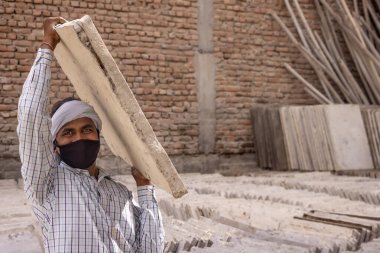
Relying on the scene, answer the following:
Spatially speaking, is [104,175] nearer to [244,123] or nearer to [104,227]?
[104,227]

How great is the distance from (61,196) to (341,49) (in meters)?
7.62

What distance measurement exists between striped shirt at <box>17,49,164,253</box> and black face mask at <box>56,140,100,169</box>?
0.03 meters

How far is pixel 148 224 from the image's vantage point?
1849 mm

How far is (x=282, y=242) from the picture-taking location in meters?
2.84

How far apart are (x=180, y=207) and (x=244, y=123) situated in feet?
14.1

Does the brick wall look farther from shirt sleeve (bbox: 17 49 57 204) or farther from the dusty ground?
shirt sleeve (bbox: 17 49 57 204)

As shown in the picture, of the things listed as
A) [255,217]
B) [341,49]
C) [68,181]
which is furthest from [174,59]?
[68,181]

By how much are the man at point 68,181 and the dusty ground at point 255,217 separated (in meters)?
0.93

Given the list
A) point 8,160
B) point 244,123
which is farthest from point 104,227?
point 244,123

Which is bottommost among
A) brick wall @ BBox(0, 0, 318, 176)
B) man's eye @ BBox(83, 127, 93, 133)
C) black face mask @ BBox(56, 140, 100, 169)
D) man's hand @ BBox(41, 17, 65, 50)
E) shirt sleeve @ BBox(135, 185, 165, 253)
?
shirt sleeve @ BBox(135, 185, 165, 253)

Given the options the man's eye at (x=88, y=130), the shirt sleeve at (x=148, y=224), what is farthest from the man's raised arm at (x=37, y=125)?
the shirt sleeve at (x=148, y=224)

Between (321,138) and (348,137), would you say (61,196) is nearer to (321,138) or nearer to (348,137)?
(321,138)

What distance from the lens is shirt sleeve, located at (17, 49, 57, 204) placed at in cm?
160

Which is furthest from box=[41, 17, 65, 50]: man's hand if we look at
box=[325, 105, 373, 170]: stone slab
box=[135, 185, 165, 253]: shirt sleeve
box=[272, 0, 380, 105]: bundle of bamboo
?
box=[272, 0, 380, 105]: bundle of bamboo
